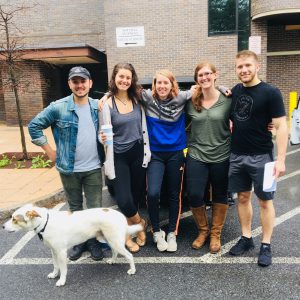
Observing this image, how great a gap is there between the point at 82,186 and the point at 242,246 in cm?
178

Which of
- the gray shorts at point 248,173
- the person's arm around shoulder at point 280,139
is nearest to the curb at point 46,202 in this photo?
the gray shorts at point 248,173

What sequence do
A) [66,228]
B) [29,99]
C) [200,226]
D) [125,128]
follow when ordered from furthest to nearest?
[29,99]
[200,226]
[125,128]
[66,228]

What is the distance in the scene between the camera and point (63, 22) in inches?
672

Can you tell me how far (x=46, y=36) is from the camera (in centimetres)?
1722

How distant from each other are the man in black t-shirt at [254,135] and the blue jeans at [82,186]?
135 centimetres

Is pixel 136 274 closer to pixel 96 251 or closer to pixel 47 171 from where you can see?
pixel 96 251

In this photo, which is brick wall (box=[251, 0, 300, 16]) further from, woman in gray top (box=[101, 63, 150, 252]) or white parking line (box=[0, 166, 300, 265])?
white parking line (box=[0, 166, 300, 265])

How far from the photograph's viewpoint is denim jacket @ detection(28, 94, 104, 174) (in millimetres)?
3293

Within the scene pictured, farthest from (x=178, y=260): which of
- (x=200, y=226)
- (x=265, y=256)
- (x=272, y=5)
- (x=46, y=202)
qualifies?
(x=272, y=5)

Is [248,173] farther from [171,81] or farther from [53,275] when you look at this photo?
[53,275]

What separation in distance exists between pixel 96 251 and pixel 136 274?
1.85 ft

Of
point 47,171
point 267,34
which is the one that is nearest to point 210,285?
point 47,171

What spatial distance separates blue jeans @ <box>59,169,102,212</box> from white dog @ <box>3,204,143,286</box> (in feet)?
1.17

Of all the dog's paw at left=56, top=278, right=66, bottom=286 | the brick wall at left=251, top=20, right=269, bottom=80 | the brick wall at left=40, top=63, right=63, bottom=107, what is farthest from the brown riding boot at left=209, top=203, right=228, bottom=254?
the brick wall at left=40, top=63, right=63, bottom=107
